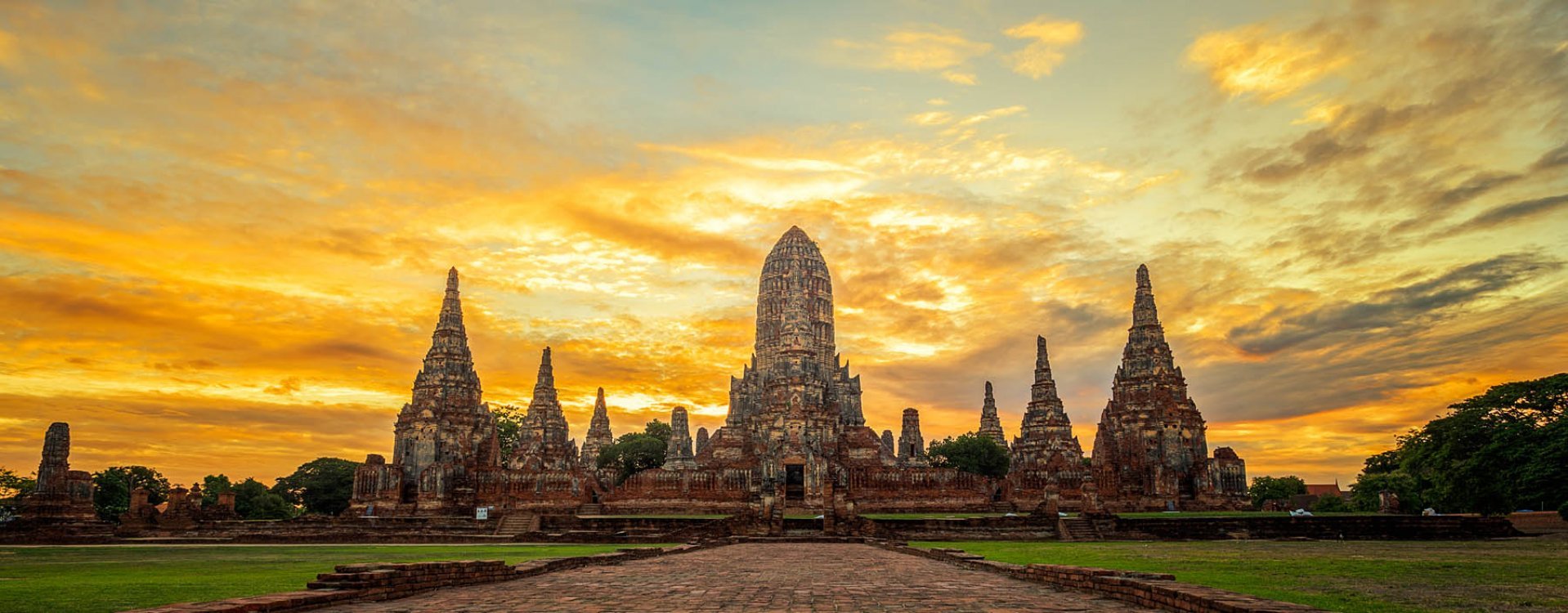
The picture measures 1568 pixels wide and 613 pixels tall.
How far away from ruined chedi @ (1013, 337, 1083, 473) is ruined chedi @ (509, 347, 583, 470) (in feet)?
91.9

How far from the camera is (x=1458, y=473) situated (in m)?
39.0

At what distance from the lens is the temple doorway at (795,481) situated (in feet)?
171

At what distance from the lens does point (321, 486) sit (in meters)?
77.4

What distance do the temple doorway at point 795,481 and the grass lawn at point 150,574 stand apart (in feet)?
80.5

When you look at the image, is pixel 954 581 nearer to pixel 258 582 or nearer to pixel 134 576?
pixel 258 582

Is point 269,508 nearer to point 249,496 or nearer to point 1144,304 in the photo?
point 249,496

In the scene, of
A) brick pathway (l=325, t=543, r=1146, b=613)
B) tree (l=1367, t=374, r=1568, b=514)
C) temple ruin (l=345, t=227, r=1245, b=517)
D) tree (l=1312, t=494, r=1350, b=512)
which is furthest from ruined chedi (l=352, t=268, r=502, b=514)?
tree (l=1312, t=494, r=1350, b=512)

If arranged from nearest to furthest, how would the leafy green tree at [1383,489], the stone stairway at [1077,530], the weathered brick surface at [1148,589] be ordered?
the weathered brick surface at [1148,589] < the stone stairway at [1077,530] < the leafy green tree at [1383,489]

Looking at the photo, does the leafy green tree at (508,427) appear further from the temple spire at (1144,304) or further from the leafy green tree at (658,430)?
the temple spire at (1144,304)

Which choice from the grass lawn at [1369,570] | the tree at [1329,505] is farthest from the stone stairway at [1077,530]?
the tree at [1329,505]

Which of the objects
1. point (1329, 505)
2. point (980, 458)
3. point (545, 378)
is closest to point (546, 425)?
point (545, 378)

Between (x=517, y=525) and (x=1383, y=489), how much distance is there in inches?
2069

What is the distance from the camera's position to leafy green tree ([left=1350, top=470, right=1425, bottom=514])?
179 ft

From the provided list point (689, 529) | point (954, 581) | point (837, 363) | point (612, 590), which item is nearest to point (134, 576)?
point (612, 590)
